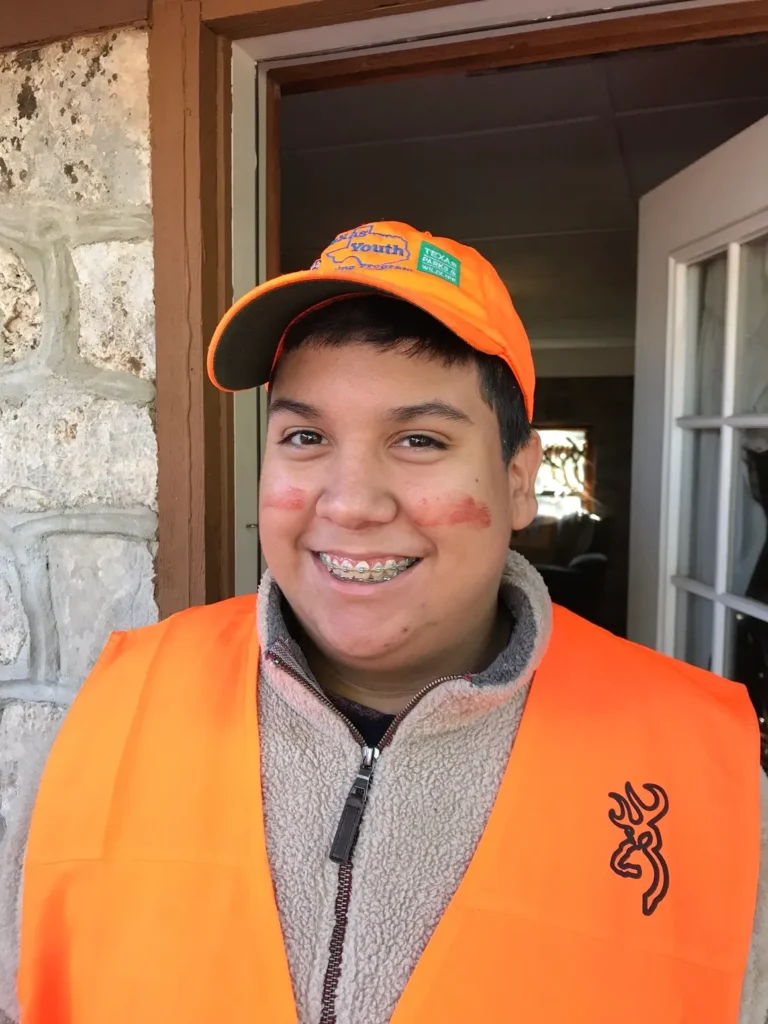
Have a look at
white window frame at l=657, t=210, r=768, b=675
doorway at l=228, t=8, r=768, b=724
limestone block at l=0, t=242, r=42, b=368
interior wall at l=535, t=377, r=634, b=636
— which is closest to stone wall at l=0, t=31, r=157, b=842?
limestone block at l=0, t=242, r=42, b=368

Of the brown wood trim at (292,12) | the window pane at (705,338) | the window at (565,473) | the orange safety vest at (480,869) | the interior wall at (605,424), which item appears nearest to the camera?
the orange safety vest at (480,869)

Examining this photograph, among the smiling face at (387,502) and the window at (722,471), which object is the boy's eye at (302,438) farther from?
the window at (722,471)

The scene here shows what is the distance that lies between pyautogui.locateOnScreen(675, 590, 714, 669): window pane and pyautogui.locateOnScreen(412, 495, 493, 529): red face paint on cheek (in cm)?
126

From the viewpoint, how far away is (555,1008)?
0.69m

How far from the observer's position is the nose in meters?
0.78

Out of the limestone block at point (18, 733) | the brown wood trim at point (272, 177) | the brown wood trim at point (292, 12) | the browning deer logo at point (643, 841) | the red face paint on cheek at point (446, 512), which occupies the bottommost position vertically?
the limestone block at point (18, 733)

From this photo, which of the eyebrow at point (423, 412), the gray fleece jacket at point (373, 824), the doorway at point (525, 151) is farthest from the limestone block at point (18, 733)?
the doorway at point (525, 151)

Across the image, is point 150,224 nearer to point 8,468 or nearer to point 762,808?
point 8,468

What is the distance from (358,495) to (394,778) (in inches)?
12.3

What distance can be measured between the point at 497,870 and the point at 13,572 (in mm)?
989

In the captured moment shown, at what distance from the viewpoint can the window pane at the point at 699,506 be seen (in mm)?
1799

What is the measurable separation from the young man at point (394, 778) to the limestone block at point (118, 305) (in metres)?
0.40

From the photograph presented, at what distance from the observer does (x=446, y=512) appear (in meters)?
0.79

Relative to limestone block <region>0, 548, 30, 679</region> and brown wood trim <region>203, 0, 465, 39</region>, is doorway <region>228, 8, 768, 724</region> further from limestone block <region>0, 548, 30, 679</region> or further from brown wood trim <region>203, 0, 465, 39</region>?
limestone block <region>0, 548, 30, 679</region>
